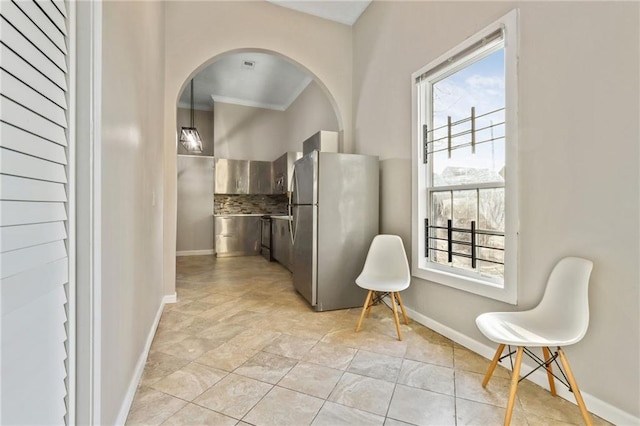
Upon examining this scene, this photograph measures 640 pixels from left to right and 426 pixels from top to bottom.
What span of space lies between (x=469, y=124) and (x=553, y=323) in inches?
56.8

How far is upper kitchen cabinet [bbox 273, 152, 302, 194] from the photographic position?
5.61 metres

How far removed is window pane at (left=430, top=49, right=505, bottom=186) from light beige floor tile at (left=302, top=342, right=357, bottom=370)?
155 centimetres

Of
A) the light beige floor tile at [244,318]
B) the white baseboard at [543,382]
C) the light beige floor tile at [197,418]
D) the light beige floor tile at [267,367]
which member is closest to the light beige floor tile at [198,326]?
the light beige floor tile at [244,318]

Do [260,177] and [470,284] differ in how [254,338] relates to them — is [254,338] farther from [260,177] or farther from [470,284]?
[260,177]

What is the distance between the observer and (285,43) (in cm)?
350

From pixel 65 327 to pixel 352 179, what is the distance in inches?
97.0

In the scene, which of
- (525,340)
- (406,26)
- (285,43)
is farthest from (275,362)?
(285,43)

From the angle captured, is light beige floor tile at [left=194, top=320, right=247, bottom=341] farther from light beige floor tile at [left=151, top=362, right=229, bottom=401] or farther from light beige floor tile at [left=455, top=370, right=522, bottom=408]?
light beige floor tile at [left=455, top=370, right=522, bottom=408]

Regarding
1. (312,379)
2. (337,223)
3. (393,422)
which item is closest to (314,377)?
(312,379)

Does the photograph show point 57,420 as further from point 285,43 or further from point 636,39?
point 285,43

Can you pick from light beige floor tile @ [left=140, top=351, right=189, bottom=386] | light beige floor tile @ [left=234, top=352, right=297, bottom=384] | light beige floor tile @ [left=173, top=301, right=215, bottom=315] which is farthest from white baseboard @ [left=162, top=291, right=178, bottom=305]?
light beige floor tile @ [left=234, top=352, right=297, bottom=384]

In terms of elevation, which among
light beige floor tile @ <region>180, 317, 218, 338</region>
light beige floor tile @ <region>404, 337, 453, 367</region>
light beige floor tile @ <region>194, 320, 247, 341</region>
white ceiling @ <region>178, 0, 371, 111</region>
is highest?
white ceiling @ <region>178, 0, 371, 111</region>

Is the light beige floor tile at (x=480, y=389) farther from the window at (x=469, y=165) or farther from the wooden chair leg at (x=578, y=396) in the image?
the window at (x=469, y=165)

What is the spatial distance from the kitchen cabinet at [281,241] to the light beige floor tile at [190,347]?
90.6 inches
